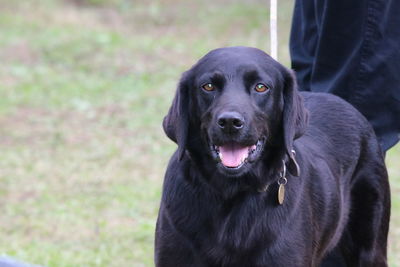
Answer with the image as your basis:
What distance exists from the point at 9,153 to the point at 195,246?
4.64m

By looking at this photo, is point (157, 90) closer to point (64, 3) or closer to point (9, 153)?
point (9, 153)

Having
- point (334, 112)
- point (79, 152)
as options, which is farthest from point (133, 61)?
point (334, 112)

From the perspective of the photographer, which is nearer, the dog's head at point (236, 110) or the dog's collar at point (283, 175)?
the dog's head at point (236, 110)

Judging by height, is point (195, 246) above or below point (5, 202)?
above

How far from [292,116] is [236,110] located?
1.20 ft

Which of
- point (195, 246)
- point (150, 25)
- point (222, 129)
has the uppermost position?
point (222, 129)

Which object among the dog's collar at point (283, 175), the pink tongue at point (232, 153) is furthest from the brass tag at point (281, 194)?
the pink tongue at point (232, 153)

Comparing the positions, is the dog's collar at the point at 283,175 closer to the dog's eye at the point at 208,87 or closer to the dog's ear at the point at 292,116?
the dog's ear at the point at 292,116

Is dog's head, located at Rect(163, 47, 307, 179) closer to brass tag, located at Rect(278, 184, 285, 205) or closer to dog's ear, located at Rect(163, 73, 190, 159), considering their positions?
dog's ear, located at Rect(163, 73, 190, 159)

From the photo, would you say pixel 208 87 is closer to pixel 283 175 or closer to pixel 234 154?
pixel 234 154

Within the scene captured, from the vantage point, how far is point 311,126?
13.8 feet

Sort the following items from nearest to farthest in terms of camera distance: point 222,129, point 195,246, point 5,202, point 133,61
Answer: point 222,129
point 195,246
point 5,202
point 133,61

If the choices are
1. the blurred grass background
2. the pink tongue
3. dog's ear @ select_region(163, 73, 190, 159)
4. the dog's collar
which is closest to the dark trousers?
the dog's collar

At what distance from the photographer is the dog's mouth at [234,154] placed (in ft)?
11.2
